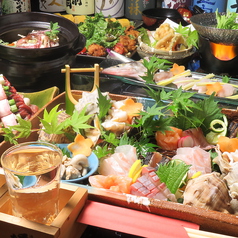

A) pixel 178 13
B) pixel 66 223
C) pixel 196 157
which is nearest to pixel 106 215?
pixel 66 223

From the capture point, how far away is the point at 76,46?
6.81 ft

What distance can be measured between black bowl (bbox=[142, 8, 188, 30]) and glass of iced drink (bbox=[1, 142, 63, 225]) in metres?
2.36

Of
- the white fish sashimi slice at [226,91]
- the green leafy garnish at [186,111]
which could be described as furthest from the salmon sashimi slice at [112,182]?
the white fish sashimi slice at [226,91]

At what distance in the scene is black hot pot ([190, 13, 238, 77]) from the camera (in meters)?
2.26

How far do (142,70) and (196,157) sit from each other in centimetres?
105

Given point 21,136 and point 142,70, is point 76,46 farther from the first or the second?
point 21,136

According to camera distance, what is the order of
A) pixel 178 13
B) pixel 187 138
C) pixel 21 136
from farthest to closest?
pixel 178 13 → pixel 187 138 → pixel 21 136

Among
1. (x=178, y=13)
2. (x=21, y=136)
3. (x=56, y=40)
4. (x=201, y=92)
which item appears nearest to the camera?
(x=21, y=136)

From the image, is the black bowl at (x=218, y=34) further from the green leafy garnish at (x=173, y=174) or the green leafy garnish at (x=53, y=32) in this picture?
the green leafy garnish at (x=173, y=174)

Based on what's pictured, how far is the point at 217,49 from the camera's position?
7.66ft

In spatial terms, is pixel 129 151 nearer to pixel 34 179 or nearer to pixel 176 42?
pixel 34 179

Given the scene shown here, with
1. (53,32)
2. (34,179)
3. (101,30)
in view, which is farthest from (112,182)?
(101,30)

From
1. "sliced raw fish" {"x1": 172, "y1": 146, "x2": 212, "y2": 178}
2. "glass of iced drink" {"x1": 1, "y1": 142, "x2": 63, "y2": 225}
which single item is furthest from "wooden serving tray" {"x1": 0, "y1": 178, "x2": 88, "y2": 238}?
"sliced raw fish" {"x1": 172, "y1": 146, "x2": 212, "y2": 178}

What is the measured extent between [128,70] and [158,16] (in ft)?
4.24
